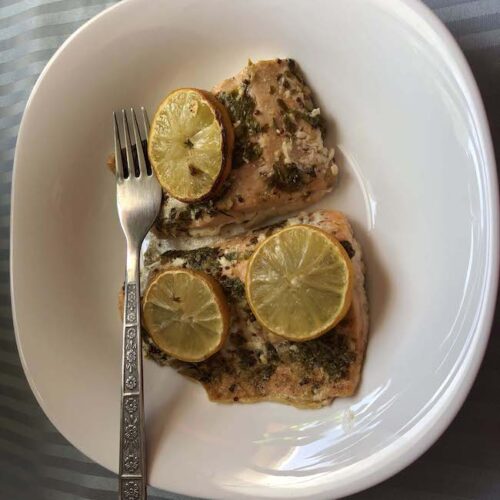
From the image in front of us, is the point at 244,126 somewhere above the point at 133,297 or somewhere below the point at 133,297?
above

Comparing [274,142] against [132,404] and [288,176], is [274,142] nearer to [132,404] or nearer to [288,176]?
[288,176]

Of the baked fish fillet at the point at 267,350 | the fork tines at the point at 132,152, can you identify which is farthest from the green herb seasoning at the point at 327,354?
the fork tines at the point at 132,152

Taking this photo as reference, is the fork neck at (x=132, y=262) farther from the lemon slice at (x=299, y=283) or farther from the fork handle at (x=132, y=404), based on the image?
the lemon slice at (x=299, y=283)

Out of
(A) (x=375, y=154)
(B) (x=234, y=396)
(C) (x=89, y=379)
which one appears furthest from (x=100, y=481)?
(A) (x=375, y=154)

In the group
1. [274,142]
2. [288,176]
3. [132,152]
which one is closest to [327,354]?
[288,176]

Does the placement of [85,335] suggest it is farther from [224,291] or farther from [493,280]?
[493,280]

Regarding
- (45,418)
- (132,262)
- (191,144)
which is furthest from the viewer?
(45,418)

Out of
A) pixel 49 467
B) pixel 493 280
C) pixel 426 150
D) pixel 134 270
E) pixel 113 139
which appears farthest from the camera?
pixel 49 467
